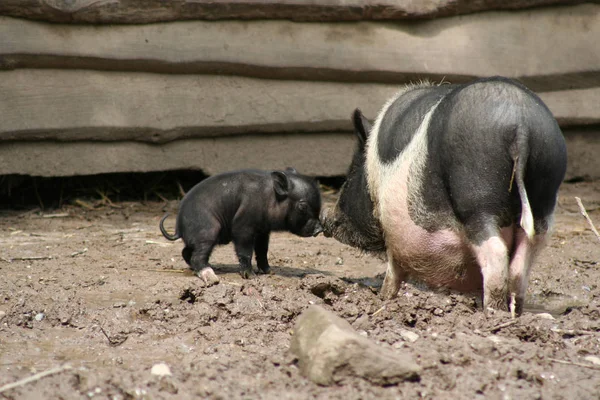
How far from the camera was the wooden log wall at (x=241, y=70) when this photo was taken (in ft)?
20.7

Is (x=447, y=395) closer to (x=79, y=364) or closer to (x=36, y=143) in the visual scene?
(x=79, y=364)

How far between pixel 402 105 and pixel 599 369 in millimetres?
1907

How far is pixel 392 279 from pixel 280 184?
1.03 meters

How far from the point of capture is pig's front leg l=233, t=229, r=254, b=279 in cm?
514

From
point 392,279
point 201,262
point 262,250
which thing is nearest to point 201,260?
point 201,262

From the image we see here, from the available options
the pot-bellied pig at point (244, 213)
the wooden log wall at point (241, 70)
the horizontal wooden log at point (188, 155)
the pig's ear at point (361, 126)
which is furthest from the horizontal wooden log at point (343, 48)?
the pig's ear at point (361, 126)

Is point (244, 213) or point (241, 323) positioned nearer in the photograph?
point (241, 323)

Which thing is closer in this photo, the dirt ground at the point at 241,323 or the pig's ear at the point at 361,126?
the dirt ground at the point at 241,323

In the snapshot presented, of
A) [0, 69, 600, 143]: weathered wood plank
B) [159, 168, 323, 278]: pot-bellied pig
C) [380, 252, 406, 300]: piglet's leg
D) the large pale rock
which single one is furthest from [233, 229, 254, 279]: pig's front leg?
the large pale rock

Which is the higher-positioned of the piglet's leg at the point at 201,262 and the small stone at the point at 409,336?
the small stone at the point at 409,336

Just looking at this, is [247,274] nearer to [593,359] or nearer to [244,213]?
[244,213]

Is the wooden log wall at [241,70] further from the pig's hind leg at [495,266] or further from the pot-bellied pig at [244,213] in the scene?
the pig's hind leg at [495,266]

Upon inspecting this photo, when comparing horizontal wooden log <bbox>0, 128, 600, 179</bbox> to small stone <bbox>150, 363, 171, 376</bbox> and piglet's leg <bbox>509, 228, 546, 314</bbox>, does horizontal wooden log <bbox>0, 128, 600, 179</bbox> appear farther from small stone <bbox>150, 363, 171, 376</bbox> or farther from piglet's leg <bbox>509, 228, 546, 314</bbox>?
small stone <bbox>150, 363, 171, 376</bbox>

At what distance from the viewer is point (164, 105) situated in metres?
6.71
